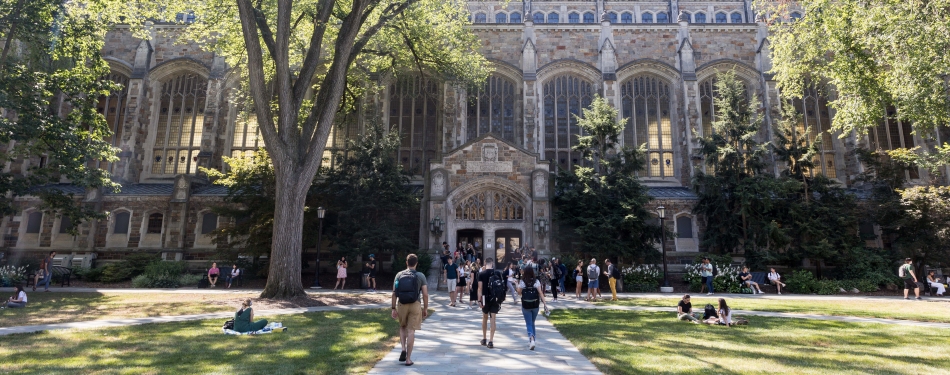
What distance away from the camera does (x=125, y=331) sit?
8352 millimetres

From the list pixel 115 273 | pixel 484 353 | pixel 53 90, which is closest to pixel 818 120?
pixel 484 353

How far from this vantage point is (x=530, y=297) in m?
6.94

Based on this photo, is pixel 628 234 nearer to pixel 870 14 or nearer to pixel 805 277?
pixel 805 277

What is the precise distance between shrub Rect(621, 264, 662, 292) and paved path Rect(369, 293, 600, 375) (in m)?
9.57

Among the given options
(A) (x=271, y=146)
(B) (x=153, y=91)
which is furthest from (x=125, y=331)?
(B) (x=153, y=91)

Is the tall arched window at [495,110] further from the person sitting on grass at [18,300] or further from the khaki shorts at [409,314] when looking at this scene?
the khaki shorts at [409,314]

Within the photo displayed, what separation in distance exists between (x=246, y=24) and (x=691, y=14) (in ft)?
102

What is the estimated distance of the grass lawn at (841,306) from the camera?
1112cm

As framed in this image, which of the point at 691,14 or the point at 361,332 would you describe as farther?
the point at 691,14

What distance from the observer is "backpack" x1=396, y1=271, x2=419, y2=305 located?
19.7ft

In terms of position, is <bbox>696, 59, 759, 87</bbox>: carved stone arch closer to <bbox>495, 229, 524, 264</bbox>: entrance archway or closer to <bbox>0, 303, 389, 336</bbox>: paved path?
<bbox>495, 229, 524, 264</bbox>: entrance archway

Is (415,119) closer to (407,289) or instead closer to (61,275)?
(61,275)

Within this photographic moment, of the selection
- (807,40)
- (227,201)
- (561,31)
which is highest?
(561,31)

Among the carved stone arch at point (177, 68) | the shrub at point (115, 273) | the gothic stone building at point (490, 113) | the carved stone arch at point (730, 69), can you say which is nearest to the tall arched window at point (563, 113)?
the gothic stone building at point (490, 113)
